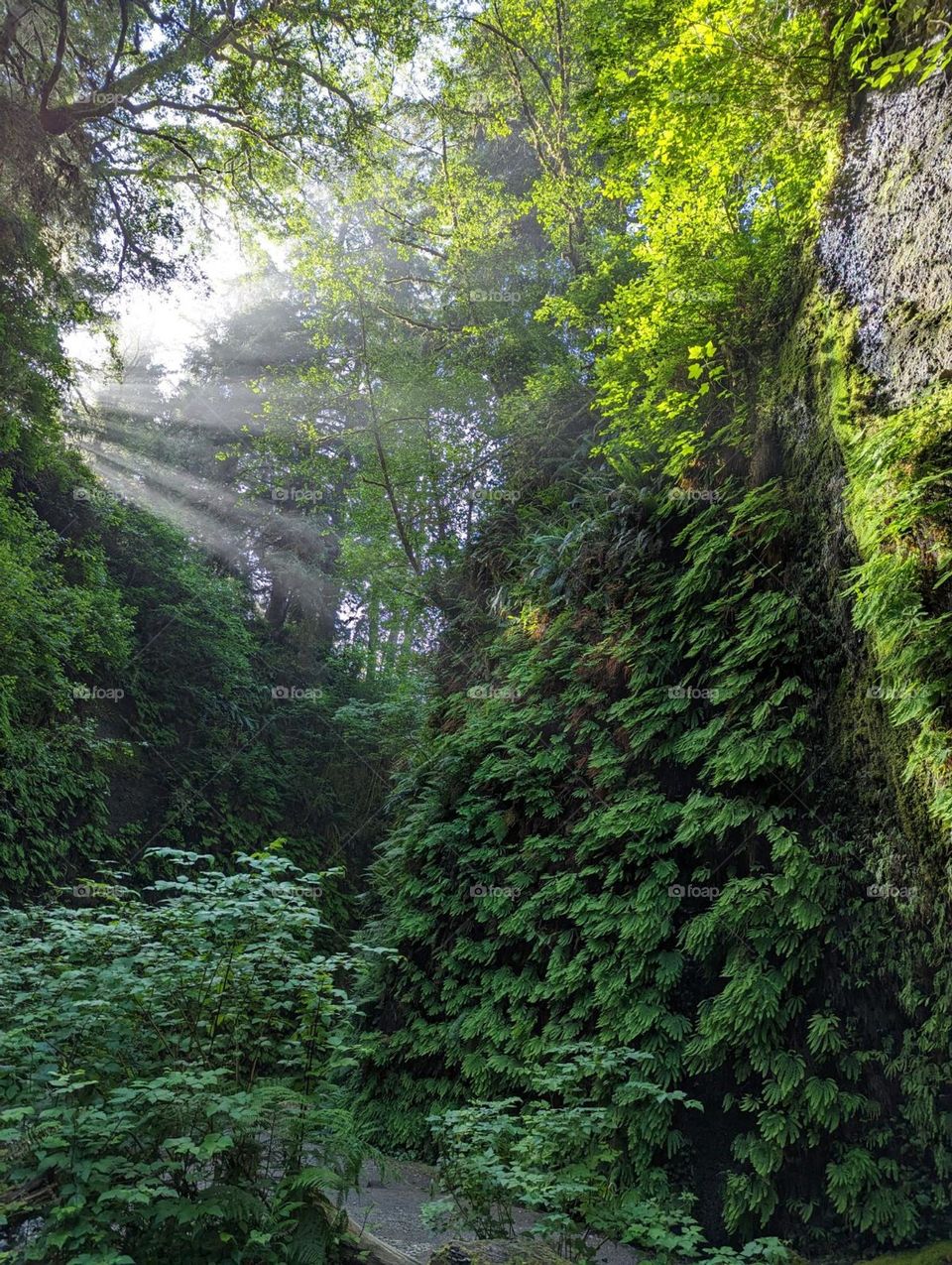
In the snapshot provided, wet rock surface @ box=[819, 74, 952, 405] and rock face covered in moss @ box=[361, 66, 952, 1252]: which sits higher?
wet rock surface @ box=[819, 74, 952, 405]

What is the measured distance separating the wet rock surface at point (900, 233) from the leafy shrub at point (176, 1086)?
5.05 metres

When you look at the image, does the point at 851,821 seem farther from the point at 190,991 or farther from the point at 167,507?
the point at 167,507

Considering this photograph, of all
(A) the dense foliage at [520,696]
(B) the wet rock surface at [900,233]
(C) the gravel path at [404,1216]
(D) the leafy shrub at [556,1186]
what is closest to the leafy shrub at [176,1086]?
(A) the dense foliage at [520,696]

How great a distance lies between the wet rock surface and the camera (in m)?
5.21

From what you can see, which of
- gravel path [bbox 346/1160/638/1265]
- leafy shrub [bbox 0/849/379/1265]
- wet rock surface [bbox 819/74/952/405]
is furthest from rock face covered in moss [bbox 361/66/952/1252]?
leafy shrub [bbox 0/849/379/1265]

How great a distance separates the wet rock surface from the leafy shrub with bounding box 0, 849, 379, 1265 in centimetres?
505

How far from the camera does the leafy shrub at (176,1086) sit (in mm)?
3006

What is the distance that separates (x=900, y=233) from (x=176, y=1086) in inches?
264

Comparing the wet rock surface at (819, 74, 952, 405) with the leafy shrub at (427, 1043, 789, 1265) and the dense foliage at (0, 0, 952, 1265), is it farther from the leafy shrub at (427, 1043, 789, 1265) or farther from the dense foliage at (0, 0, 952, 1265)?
the leafy shrub at (427, 1043, 789, 1265)

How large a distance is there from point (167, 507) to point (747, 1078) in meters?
19.7

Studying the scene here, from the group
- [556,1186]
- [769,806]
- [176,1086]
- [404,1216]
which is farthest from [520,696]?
[176,1086]

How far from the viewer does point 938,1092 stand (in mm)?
4941

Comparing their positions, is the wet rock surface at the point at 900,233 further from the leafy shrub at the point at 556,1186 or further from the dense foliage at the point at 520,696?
the leafy shrub at the point at 556,1186

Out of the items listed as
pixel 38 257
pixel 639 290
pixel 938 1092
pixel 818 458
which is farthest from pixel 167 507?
pixel 938 1092
